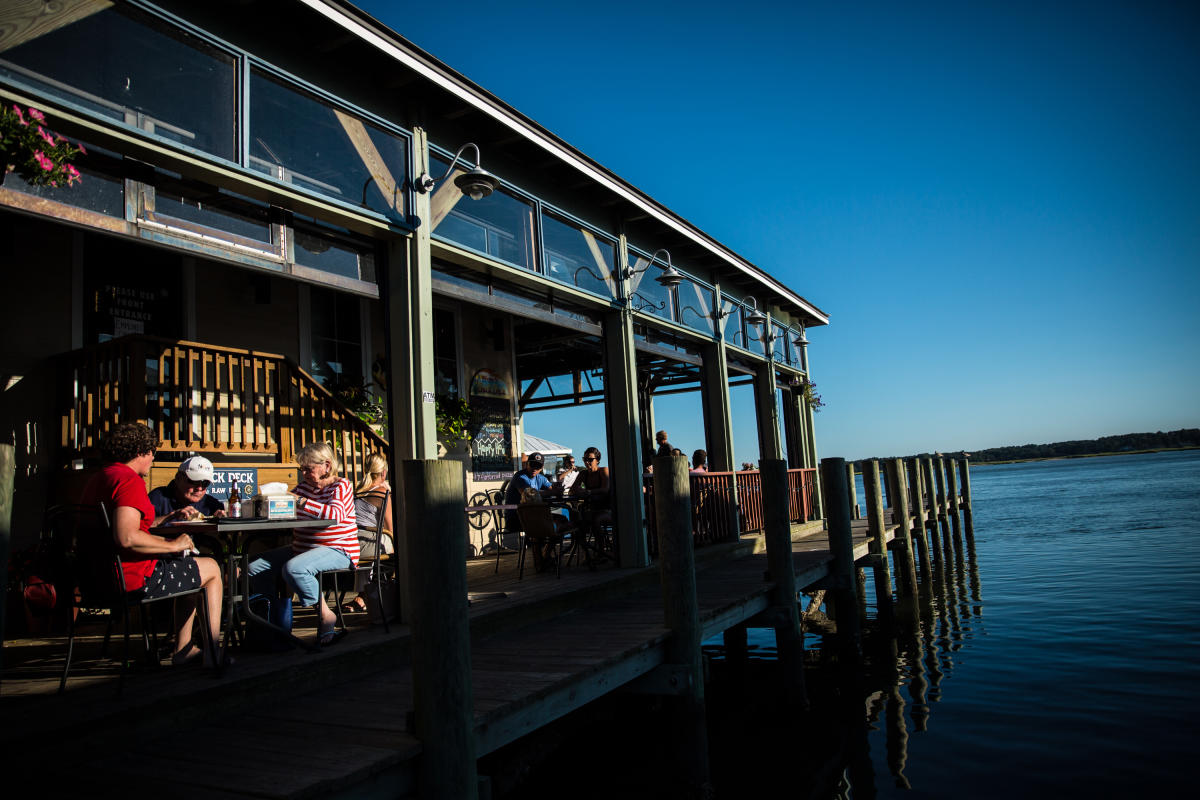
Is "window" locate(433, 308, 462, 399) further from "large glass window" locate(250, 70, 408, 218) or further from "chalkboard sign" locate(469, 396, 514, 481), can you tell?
"large glass window" locate(250, 70, 408, 218)

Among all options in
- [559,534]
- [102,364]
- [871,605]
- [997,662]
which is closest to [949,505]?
[871,605]

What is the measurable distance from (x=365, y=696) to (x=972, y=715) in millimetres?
5609

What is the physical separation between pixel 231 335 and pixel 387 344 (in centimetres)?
356

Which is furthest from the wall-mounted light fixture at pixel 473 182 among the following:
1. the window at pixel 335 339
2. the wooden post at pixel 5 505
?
the window at pixel 335 339

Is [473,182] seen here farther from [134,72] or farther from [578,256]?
[578,256]

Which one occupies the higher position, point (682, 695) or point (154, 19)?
point (154, 19)

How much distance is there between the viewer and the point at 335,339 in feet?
32.1

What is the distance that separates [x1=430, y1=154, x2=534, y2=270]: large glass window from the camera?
6.34 metres

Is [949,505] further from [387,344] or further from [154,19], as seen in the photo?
[154,19]

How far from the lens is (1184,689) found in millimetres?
7406

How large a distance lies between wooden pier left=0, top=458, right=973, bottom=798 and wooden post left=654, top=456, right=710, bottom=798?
2cm

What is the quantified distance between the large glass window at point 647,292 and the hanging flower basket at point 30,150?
244 inches

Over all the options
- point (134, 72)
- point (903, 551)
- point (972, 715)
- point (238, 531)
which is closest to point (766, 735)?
point (972, 715)

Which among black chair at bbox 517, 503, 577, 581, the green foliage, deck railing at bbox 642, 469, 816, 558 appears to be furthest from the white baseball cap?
the green foliage
